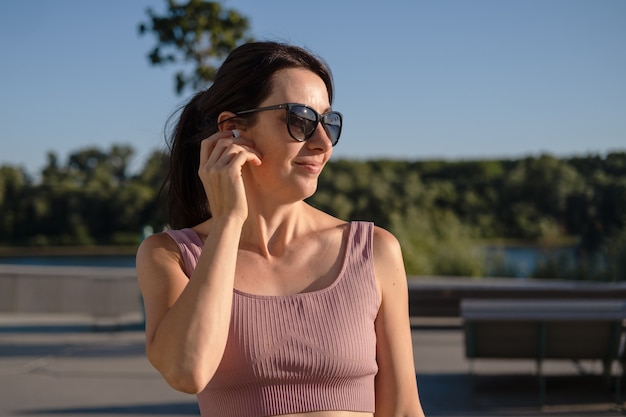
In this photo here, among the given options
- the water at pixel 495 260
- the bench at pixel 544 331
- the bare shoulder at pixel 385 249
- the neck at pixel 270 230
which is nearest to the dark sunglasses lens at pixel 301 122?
the neck at pixel 270 230

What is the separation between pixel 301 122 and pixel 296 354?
54 centimetres

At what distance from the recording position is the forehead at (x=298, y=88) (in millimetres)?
2211

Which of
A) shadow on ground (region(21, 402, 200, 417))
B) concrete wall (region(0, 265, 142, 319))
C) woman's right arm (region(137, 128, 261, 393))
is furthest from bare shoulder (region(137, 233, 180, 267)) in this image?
concrete wall (region(0, 265, 142, 319))

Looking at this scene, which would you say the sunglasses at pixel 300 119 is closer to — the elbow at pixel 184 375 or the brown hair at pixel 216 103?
the brown hair at pixel 216 103

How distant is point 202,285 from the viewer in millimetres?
1994

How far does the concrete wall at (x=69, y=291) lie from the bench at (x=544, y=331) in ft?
25.4

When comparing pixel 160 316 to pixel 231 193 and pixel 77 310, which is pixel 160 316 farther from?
pixel 77 310

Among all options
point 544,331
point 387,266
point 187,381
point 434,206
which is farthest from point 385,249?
point 434,206

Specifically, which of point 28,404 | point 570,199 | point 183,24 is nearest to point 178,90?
point 183,24

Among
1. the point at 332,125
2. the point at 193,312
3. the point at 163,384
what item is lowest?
the point at 163,384

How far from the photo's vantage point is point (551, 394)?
8.06 metres

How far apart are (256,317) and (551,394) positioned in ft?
21.3

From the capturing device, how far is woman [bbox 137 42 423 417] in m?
2.03

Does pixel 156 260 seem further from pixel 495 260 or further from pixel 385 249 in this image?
pixel 495 260
